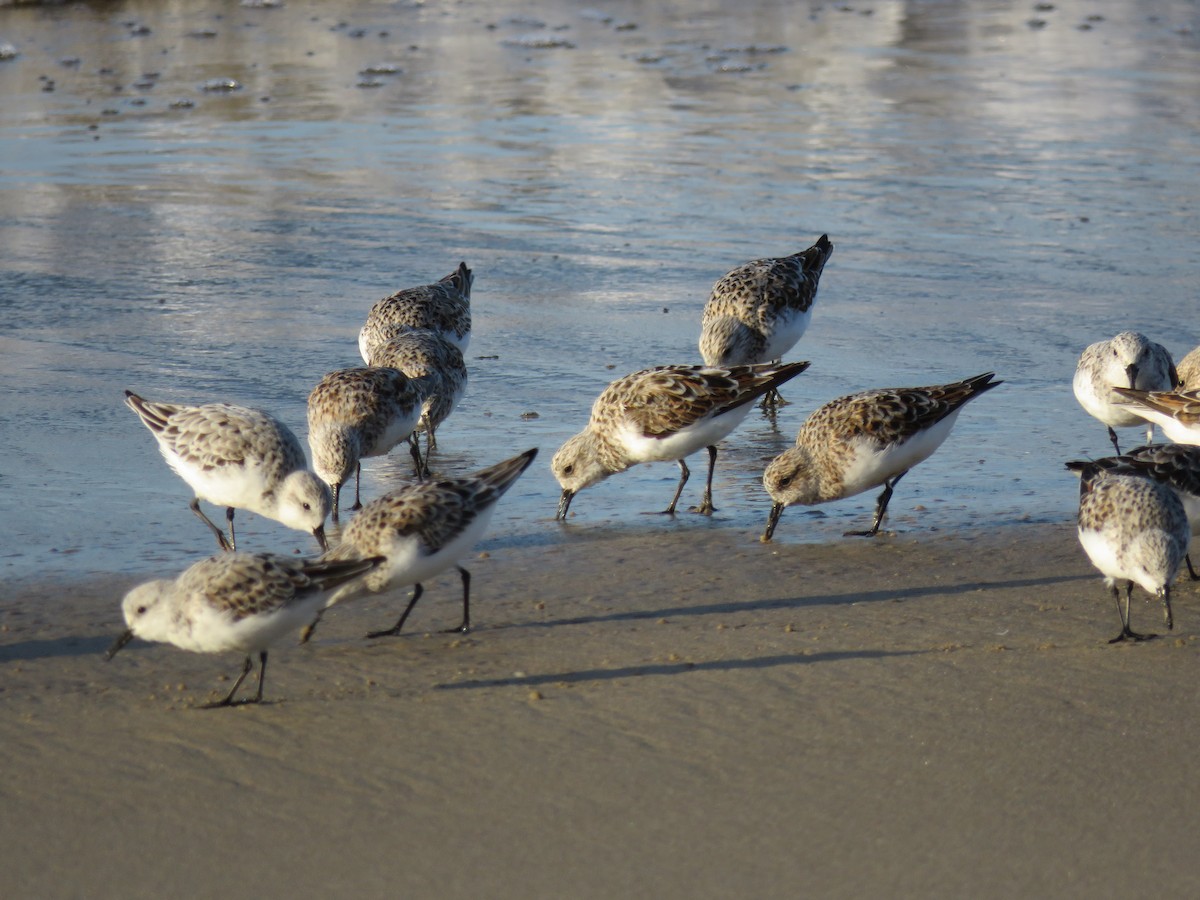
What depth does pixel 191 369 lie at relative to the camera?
1075cm

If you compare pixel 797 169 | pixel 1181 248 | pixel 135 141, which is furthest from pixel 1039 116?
pixel 135 141

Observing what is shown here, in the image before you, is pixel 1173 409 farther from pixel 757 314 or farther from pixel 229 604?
pixel 229 604

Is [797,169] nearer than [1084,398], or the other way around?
[1084,398]

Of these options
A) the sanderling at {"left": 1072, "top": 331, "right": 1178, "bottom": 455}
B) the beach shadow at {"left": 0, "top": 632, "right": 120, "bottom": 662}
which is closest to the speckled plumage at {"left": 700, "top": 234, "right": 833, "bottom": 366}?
the sanderling at {"left": 1072, "top": 331, "right": 1178, "bottom": 455}

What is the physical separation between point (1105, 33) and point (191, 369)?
23967 mm

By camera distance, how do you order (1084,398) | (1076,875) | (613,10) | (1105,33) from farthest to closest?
1. (613,10)
2. (1105,33)
3. (1084,398)
4. (1076,875)

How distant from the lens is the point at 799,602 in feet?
23.4

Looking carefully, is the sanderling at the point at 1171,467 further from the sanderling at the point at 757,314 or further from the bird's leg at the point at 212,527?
the bird's leg at the point at 212,527

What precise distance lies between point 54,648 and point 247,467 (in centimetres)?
135

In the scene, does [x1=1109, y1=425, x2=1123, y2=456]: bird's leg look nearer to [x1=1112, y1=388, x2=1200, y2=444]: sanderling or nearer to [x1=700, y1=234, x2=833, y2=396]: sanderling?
[x1=1112, y1=388, x2=1200, y2=444]: sanderling

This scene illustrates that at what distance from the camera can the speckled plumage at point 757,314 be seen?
10.6 metres

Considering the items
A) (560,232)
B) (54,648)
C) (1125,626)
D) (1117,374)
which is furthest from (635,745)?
(560,232)

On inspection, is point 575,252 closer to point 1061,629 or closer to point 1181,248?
point 1181,248

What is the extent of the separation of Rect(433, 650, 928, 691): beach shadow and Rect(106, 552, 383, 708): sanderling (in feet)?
2.23
